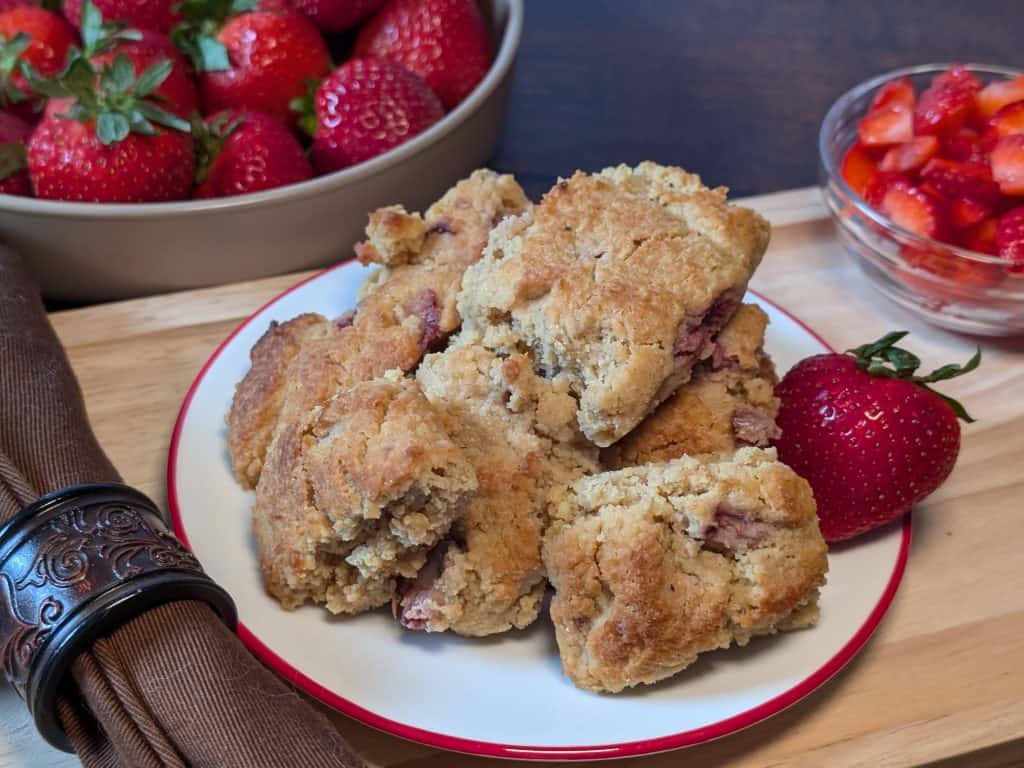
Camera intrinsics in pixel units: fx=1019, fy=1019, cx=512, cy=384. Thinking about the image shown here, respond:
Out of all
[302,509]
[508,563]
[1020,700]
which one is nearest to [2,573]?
[302,509]

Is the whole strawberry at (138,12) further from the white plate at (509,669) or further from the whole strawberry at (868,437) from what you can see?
the whole strawberry at (868,437)

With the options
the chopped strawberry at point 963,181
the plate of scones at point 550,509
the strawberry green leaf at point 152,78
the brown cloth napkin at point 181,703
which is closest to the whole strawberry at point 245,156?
the strawberry green leaf at point 152,78

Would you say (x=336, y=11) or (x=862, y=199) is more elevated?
(x=336, y=11)

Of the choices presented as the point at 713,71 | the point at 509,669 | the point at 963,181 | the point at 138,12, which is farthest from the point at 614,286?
the point at 713,71

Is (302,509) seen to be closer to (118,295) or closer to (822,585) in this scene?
(822,585)

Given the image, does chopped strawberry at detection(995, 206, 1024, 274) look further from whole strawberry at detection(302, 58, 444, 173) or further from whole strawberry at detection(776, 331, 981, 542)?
whole strawberry at detection(302, 58, 444, 173)

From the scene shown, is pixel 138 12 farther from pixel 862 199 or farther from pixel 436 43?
pixel 862 199
